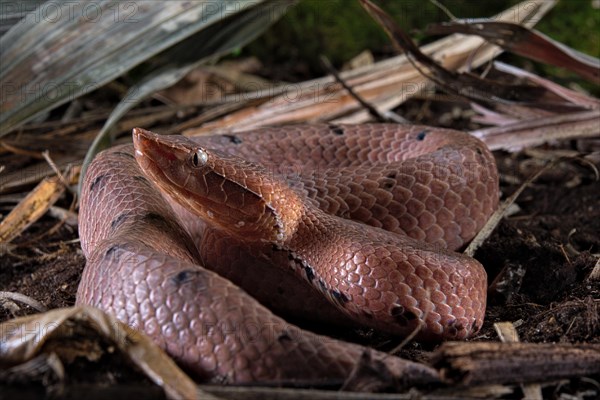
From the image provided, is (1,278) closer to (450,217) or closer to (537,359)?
(450,217)

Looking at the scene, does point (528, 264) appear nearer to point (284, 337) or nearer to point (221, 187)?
point (221, 187)

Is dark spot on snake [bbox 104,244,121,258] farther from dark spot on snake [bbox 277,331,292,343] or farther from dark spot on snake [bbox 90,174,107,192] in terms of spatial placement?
dark spot on snake [bbox 90,174,107,192]

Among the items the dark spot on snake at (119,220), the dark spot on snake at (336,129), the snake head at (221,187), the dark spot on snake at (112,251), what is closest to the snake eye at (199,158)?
the snake head at (221,187)

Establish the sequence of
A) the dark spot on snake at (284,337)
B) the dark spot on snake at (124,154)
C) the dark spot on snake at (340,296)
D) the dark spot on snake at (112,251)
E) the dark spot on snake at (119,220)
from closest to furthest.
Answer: the dark spot on snake at (284,337)
the dark spot on snake at (112,251)
the dark spot on snake at (340,296)
the dark spot on snake at (119,220)
the dark spot on snake at (124,154)

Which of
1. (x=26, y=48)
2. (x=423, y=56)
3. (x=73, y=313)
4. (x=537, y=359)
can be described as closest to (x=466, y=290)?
(x=537, y=359)

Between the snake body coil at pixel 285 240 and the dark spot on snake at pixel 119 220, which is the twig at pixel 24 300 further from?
the dark spot on snake at pixel 119 220

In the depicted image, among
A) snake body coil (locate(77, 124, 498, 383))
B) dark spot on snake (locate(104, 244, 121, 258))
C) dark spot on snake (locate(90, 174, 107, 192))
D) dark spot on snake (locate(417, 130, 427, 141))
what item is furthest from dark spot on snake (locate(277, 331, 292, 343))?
dark spot on snake (locate(417, 130, 427, 141))

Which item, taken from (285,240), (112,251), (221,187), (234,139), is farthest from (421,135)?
(112,251)
